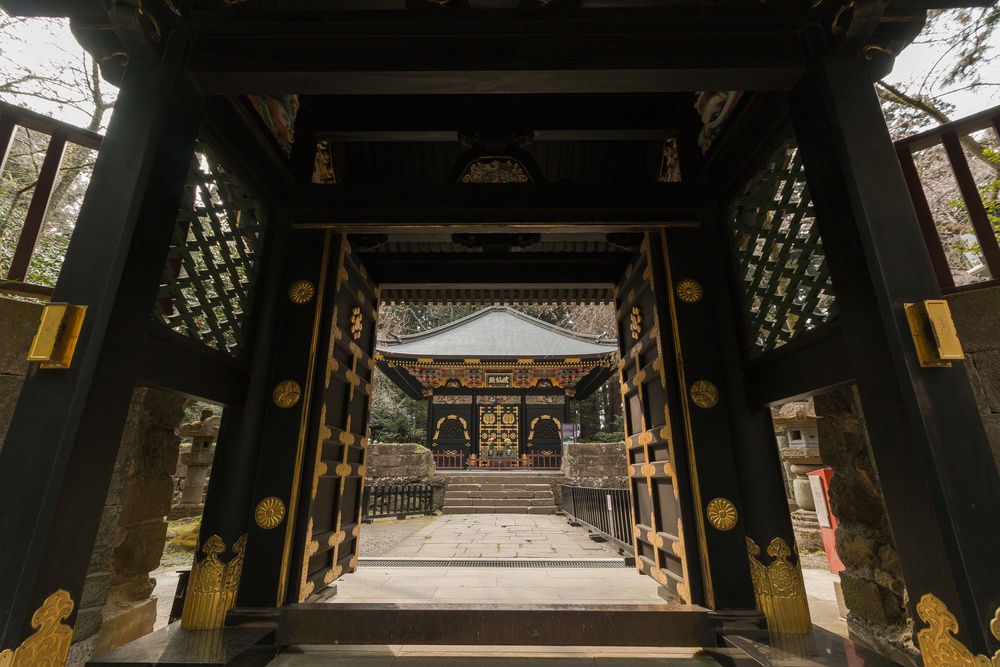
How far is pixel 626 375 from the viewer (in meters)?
4.11

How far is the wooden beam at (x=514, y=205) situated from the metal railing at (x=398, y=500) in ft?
25.8

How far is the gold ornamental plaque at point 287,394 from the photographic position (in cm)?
275

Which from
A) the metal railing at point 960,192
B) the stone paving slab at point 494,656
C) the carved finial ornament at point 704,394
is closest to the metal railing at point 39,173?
the stone paving slab at point 494,656

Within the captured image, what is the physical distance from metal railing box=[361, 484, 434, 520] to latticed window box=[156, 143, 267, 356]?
7.74 metres

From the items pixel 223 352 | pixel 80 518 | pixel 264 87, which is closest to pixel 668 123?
pixel 264 87

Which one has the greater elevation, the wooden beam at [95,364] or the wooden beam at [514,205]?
the wooden beam at [514,205]

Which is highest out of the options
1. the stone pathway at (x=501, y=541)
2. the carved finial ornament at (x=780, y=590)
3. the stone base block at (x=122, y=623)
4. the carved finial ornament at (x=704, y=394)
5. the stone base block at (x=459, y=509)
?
the carved finial ornament at (x=704, y=394)

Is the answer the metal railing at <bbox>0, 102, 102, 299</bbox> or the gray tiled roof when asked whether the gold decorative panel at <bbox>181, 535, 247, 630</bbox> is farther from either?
the gray tiled roof

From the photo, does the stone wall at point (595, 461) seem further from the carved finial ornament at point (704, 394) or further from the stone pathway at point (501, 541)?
the carved finial ornament at point (704, 394)

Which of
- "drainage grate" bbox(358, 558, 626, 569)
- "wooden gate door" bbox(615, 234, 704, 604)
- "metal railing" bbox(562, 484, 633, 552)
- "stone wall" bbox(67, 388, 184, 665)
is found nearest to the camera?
"stone wall" bbox(67, 388, 184, 665)

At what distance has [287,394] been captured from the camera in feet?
9.09

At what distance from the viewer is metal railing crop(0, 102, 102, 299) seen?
82.3 inches

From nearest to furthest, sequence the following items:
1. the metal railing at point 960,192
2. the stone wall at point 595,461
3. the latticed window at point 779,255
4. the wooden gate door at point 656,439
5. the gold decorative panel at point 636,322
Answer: the metal railing at point 960,192 < the latticed window at point 779,255 < the wooden gate door at point 656,439 < the gold decorative panel at point 636,322 < the stone wall at point 595,461

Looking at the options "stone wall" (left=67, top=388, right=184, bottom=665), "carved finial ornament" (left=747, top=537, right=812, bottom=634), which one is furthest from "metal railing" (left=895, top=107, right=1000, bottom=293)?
"stone wall" (left=67, top=388, right=184, bottom=665)
